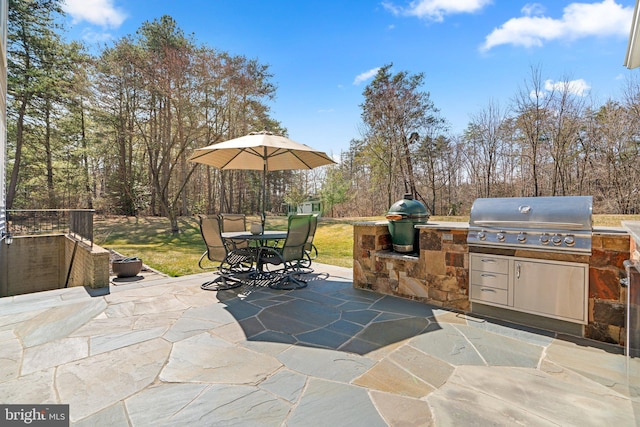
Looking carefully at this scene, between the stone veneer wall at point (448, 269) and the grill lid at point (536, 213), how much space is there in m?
0.19

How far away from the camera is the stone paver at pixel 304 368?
1.60 meters

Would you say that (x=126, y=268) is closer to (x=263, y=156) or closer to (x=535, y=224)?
(x=263, y=156)

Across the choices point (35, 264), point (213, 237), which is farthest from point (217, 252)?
point (35, 264)

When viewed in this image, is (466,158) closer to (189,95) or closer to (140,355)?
(189,95)

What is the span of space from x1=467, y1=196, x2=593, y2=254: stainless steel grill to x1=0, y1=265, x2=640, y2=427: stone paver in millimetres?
784

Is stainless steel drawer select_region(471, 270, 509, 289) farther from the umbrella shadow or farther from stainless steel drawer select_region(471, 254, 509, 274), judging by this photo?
the umbrella shadow

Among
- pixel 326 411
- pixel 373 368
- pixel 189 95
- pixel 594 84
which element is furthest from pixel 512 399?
pixel 189 95

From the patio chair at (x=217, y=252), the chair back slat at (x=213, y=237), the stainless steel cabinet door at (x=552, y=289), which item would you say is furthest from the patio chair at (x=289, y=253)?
the stainless steel cabinet door at (x=552, y=289)

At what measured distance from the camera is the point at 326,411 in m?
1.63

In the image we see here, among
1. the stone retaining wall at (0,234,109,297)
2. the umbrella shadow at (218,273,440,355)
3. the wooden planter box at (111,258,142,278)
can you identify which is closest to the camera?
the umbrella shadow at (218,273,440,355)

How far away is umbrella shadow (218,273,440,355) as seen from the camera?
255 cm

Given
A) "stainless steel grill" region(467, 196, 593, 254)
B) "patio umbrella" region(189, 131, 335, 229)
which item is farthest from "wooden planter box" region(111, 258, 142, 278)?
"stainless steel grill" region(467, 196, 593, 254)

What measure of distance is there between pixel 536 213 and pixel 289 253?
2817 mm

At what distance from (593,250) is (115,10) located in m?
15.3
